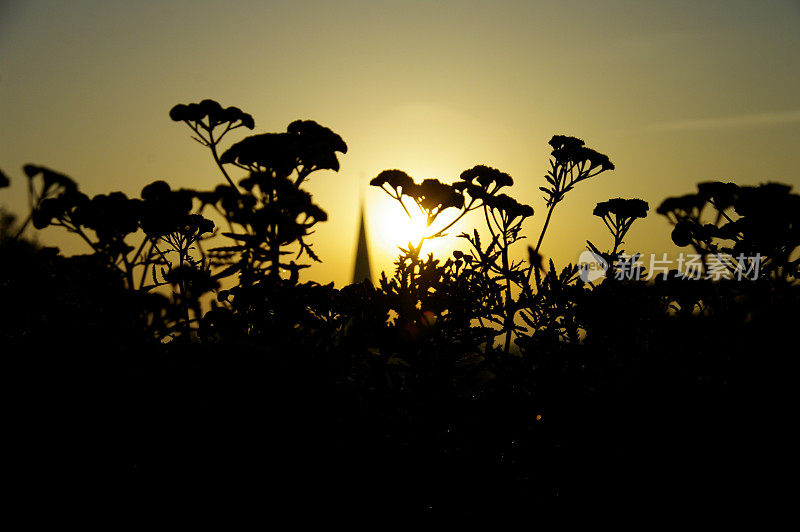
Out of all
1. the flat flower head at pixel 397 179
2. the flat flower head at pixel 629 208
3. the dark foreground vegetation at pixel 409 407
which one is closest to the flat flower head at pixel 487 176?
the flat flower head at pixel 397 179

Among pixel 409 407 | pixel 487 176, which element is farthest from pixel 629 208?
pixel 409 407

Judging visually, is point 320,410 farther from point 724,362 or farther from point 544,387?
point 724,362

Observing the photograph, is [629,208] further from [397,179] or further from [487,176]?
[397,179]

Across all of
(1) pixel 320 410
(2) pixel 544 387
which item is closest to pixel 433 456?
(1) pixel 320 410

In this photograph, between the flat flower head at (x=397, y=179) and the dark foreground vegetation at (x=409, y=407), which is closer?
the dark foreground vegetation at (x=409, y=407)

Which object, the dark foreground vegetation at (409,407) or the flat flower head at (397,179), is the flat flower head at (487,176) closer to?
the flat flower head at (397,179)

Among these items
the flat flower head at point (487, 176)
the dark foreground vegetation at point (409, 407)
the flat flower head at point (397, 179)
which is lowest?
the dark foreground vegetation at point (409, 407)

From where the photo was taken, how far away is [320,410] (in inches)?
184

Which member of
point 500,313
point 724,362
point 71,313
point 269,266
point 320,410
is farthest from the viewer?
point 500,313

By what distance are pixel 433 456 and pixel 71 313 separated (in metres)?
5.51

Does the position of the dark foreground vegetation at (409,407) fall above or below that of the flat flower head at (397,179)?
below

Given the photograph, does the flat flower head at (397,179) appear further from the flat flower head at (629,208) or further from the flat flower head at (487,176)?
the flat flower head at (629,208)

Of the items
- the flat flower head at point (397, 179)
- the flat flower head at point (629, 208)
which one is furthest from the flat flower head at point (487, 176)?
the flat flower head at point (629, 208)

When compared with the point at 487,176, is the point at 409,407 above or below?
below
